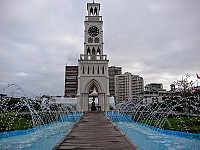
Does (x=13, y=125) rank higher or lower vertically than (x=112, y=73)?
lower

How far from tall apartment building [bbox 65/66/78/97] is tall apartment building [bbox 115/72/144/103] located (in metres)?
35.8

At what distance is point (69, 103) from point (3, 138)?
34.3 metres

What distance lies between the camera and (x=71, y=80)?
95.1 meters

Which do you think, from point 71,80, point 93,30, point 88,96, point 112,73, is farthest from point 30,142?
point 112,73

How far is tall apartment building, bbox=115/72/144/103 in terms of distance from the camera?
118188 mm

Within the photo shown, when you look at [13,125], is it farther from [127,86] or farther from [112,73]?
[112,73]

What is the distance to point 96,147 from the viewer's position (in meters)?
6.19

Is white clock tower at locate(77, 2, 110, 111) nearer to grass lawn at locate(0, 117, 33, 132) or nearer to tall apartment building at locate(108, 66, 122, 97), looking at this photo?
grass lawn at locate(0, 117, 33, 132)

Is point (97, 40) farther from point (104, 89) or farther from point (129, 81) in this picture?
point (129, 81)

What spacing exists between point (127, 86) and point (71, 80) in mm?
43938

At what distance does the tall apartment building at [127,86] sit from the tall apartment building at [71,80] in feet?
117

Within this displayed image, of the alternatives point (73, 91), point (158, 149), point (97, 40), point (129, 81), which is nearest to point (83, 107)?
point (97, 40)

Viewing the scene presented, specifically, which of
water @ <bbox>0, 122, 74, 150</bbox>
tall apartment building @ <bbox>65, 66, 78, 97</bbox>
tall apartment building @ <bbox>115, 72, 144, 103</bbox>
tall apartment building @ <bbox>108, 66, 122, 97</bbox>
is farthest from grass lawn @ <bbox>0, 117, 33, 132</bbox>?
tall apartment building @ <bbox>115, 72, 144, 103</bbox>

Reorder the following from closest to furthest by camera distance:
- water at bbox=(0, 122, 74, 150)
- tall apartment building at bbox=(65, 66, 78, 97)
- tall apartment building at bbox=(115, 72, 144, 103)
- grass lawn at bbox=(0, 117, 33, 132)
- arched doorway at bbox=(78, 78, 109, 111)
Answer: water at bbox=(0, 122, 74, 150) < grass lawn at bbox=(0, 117, 33, 132) < arched doorway at bbox=(78, 78, 109, 111) < tall apartment building at bbox=(65, 66, 78, 97) < tall apartment building at bbox=(115, 72, 144, 103)
